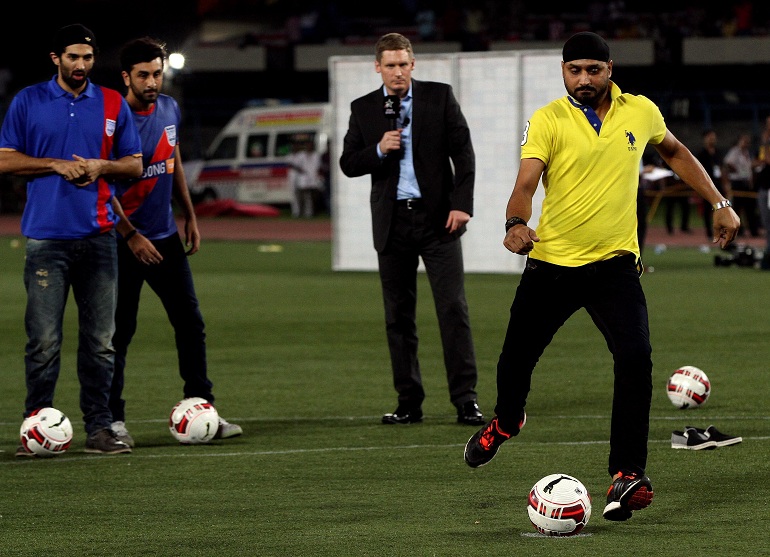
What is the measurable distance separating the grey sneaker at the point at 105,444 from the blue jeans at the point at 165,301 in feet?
1.24

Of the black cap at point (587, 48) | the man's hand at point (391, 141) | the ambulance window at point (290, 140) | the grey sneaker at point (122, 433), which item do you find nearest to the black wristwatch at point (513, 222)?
the black cap at point (587, 48)

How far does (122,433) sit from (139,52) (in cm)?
208

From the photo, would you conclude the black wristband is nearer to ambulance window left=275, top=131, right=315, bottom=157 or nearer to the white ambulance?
the white ambulance

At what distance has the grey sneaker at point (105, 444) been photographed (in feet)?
26.3

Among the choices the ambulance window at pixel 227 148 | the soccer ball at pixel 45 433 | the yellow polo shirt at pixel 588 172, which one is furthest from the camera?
the ambulance window at pixel 227 148

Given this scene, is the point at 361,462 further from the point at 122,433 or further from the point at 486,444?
the point at 122,433

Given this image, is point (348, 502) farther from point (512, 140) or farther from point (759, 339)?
point (512, 140)

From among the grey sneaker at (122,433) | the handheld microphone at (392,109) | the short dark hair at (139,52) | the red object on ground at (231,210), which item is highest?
the short dark hair at (139,52)

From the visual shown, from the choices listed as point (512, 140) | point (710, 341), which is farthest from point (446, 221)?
point (512, 140)

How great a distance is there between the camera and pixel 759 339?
12977 mm

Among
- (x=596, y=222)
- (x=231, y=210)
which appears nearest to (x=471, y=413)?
(x=596, y=222)

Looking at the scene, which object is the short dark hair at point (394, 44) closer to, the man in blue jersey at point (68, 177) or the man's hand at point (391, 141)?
the man's hand at point (391, 141)

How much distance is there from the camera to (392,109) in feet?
28.9

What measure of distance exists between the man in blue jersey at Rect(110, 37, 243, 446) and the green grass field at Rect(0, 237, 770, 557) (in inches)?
17.9
